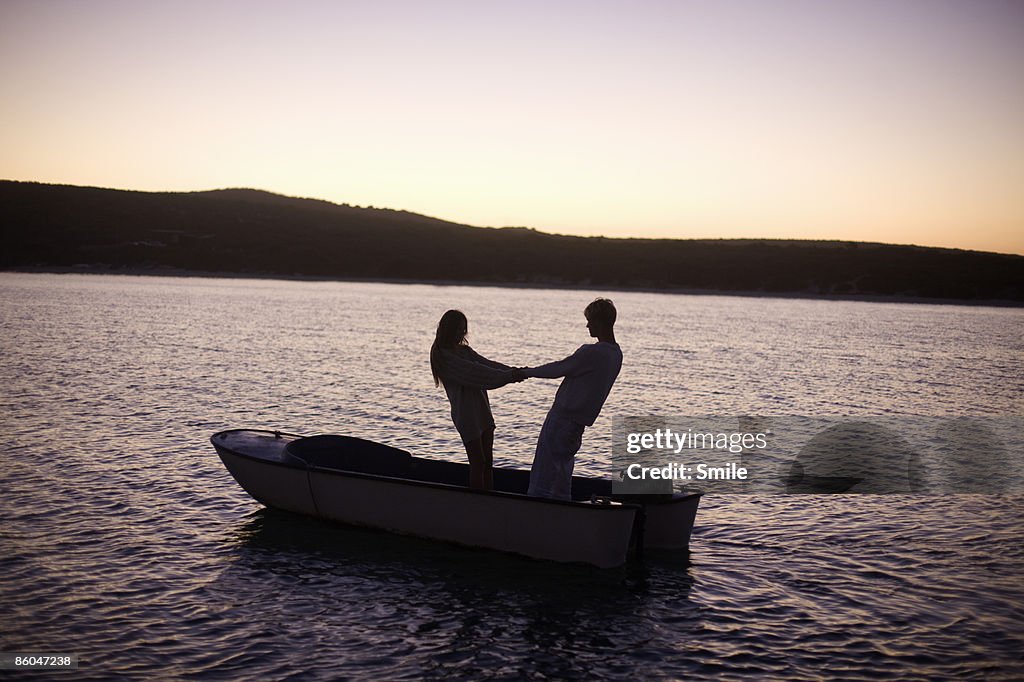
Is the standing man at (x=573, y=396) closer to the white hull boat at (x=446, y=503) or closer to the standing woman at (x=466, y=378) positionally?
the white hull boat at (x=446, y=503)

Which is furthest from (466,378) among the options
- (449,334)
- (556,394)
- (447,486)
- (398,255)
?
(398,255)

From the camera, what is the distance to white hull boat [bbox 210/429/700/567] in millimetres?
10836

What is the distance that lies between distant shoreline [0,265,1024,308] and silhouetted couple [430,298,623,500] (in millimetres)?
117835

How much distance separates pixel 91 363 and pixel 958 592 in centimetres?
2982

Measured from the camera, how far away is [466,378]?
10.5 m

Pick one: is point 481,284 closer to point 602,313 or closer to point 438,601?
point 438,601

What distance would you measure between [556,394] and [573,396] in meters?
0.66

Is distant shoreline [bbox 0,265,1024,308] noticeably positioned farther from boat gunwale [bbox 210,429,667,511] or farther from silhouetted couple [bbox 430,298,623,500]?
silhouetted couple [bbox 430,298,623,500]

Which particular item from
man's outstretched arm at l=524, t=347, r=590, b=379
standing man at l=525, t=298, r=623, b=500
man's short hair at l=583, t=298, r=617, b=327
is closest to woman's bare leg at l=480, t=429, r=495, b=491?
standing man at l=525, t=298, r=623, b=500

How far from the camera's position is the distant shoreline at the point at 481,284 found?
11519 cm

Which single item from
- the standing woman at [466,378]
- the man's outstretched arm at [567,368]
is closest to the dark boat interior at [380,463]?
the standing woman at [466,378]

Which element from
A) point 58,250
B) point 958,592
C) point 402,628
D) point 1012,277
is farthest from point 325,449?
point 1012,277

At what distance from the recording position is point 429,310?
76.0 metres

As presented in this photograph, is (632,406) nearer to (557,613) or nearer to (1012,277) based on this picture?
(557,613)
